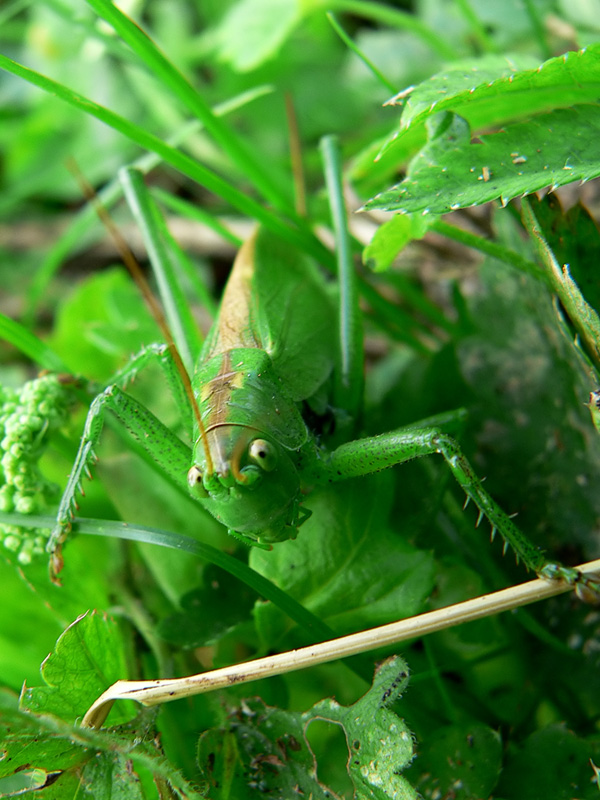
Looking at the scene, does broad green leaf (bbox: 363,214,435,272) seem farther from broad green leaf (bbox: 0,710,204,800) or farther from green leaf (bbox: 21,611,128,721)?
broad green leaf (bbox: 0,710,204,800)

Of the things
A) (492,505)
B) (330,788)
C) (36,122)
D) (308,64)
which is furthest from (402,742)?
(36,122)

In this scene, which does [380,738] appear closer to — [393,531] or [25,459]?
[393,531]

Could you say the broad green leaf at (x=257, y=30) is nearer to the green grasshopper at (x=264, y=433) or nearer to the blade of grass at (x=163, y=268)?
the blade of grass at (x=163, y=268)

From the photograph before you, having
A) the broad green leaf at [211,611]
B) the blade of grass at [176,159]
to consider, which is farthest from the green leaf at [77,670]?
the blade of grass at [176,159]

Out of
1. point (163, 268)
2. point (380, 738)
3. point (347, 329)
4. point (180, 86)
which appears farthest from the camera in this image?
point (163, 268)

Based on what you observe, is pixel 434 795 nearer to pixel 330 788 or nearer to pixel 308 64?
pixel 330 788

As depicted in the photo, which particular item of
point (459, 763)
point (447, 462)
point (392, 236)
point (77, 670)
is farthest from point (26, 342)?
point (459, 763)
